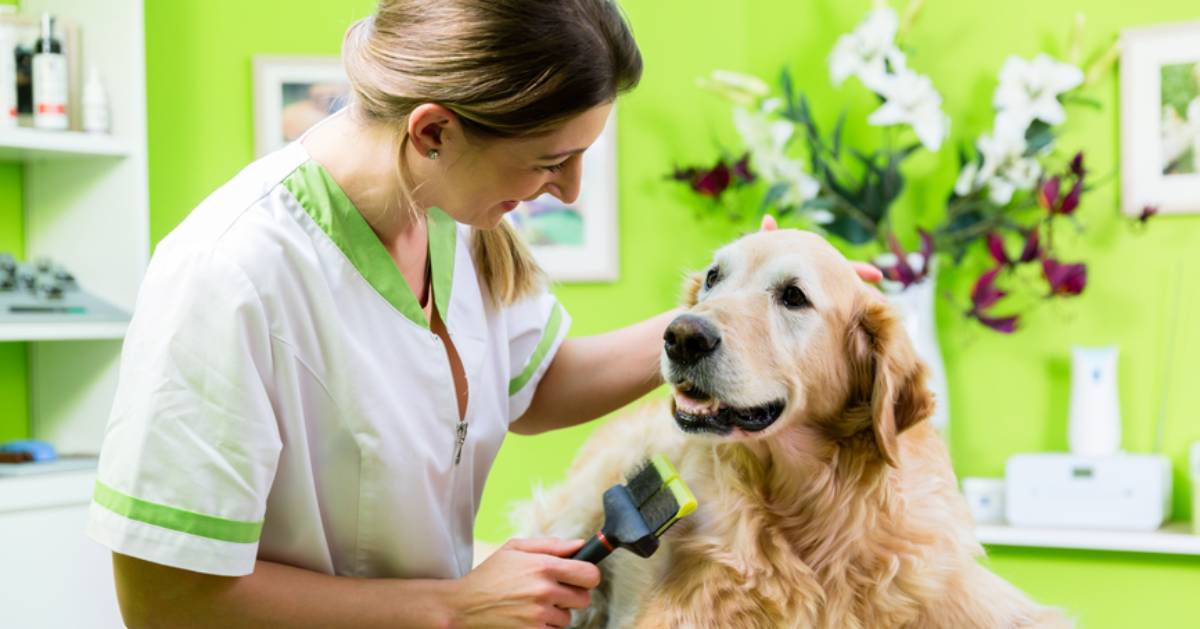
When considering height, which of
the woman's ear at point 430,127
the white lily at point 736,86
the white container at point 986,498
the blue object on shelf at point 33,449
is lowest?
the white container at point 986,498

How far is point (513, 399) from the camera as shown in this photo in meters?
1.56

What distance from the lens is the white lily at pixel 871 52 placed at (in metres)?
2.79

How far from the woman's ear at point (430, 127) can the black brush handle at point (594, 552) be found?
0.45 meters

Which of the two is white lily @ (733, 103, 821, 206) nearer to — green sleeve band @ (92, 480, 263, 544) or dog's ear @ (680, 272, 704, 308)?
dog's ear @ (680, 272, 704, 308)

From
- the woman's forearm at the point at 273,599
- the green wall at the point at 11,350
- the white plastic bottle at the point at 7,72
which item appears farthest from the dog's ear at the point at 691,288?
the green wall at the point at 11,350

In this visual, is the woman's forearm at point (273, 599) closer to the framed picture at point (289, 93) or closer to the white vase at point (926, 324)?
the white vase at point (926, 324)

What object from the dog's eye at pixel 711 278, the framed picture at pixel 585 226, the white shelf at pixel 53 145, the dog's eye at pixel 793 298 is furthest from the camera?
the framed picture at pixel 585 226

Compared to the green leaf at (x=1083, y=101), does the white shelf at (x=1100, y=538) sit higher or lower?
lower

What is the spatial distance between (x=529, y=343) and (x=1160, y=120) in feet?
6.62

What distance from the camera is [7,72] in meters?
2.62

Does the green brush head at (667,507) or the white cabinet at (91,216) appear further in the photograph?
the white cabinet at (91,216)

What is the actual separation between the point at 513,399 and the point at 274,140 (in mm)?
1804

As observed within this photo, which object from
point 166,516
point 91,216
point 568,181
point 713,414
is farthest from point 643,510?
point 91,216

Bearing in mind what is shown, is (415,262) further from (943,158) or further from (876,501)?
(943,158)
